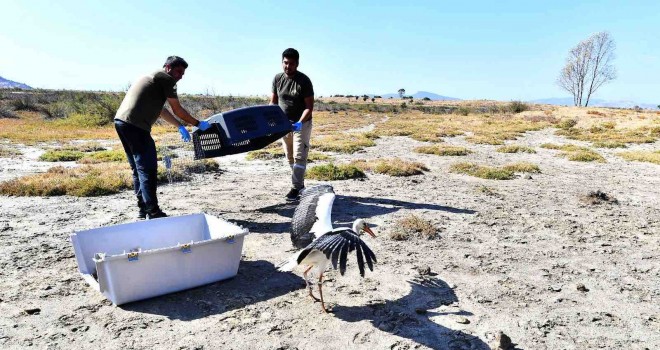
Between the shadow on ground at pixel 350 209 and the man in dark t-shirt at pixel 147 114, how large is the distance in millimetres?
1529

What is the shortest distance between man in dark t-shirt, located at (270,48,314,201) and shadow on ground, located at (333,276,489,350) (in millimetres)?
3521

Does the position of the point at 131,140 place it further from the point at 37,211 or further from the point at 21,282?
the point at 37,211

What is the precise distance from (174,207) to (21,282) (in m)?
3.25

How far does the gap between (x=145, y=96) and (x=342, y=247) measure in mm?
3491

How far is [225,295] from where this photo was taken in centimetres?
427

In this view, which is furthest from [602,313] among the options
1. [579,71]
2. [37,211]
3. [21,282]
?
[579,71]

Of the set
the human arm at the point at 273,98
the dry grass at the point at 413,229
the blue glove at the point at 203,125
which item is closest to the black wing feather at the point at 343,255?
the dry grass at the point at 413,229

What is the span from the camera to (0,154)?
1332 centimetres

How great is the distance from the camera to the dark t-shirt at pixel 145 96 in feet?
17.8

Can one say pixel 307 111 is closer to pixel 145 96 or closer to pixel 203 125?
pixel 203 125

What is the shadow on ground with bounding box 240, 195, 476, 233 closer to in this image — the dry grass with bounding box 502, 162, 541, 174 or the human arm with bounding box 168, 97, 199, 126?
the human arm with bounding box 168, 97, 199, 126

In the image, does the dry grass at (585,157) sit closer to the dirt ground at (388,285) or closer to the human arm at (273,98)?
the dirt ground at (388,285)

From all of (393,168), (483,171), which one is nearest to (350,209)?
(393,168)

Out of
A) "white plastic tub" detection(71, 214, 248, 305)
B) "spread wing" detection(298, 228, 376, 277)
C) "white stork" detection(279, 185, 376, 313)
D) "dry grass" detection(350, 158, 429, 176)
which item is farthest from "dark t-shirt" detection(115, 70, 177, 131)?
"dry grass" detection(350, 158, 429, 176)
